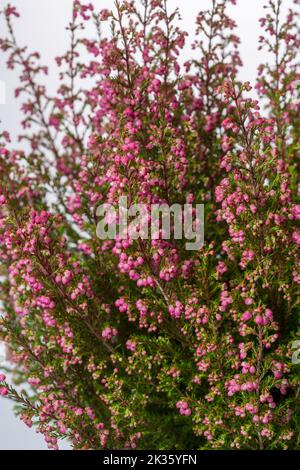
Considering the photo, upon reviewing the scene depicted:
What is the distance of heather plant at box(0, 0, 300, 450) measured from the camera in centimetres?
388

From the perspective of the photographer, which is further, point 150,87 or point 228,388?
point 150,87

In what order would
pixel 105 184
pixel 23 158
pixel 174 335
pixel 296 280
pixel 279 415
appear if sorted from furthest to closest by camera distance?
pixel 23 158, pixel 105 184, pixel 174 335, pixel 279 415, pixel 296 280

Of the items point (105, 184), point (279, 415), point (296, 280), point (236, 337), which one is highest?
point (105, 184)

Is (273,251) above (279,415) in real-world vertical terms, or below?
above

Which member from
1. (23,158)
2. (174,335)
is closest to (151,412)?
(174,335)

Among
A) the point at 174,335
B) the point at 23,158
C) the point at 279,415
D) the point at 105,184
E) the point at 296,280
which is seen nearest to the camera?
the point at 296,280

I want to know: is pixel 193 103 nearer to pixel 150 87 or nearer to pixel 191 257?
pixel 150 87

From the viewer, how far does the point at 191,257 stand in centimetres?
459

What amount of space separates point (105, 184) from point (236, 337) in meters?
1.52

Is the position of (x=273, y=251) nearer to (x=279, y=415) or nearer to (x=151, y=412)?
(x=279, y=415)

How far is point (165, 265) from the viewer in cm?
394

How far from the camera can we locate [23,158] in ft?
18.3

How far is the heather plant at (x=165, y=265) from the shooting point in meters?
3.88
